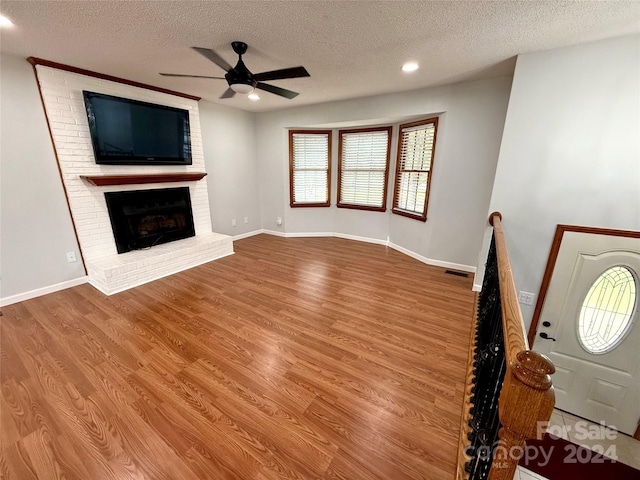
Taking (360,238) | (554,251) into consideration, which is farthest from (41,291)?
(554,251)

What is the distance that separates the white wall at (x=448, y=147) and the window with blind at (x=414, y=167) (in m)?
0.14

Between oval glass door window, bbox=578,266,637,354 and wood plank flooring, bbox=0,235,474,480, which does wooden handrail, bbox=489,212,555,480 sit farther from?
oval glass door window, bbox=578,266,637,354

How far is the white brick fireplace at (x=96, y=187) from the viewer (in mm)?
2898

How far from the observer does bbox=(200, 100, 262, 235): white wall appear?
4578 mm

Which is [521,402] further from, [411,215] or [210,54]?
[411,215]

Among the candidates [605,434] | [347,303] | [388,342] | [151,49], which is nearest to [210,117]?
[151,49]

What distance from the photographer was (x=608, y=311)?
250 centimetres

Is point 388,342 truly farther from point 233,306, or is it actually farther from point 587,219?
point 587,219

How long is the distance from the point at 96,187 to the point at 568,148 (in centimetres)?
523

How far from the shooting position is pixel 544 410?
53cm

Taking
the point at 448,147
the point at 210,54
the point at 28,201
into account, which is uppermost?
the point at 210,54

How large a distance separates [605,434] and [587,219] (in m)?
2.23

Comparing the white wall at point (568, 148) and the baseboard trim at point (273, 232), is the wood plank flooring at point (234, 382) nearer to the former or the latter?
the white wall at point (568, 148)

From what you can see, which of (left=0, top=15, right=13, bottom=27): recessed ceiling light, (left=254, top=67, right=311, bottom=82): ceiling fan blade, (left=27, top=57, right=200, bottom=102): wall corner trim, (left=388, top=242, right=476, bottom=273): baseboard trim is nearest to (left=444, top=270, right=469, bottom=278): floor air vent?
(left=388, top=242, right=476, bottom=273): baseboard trim
